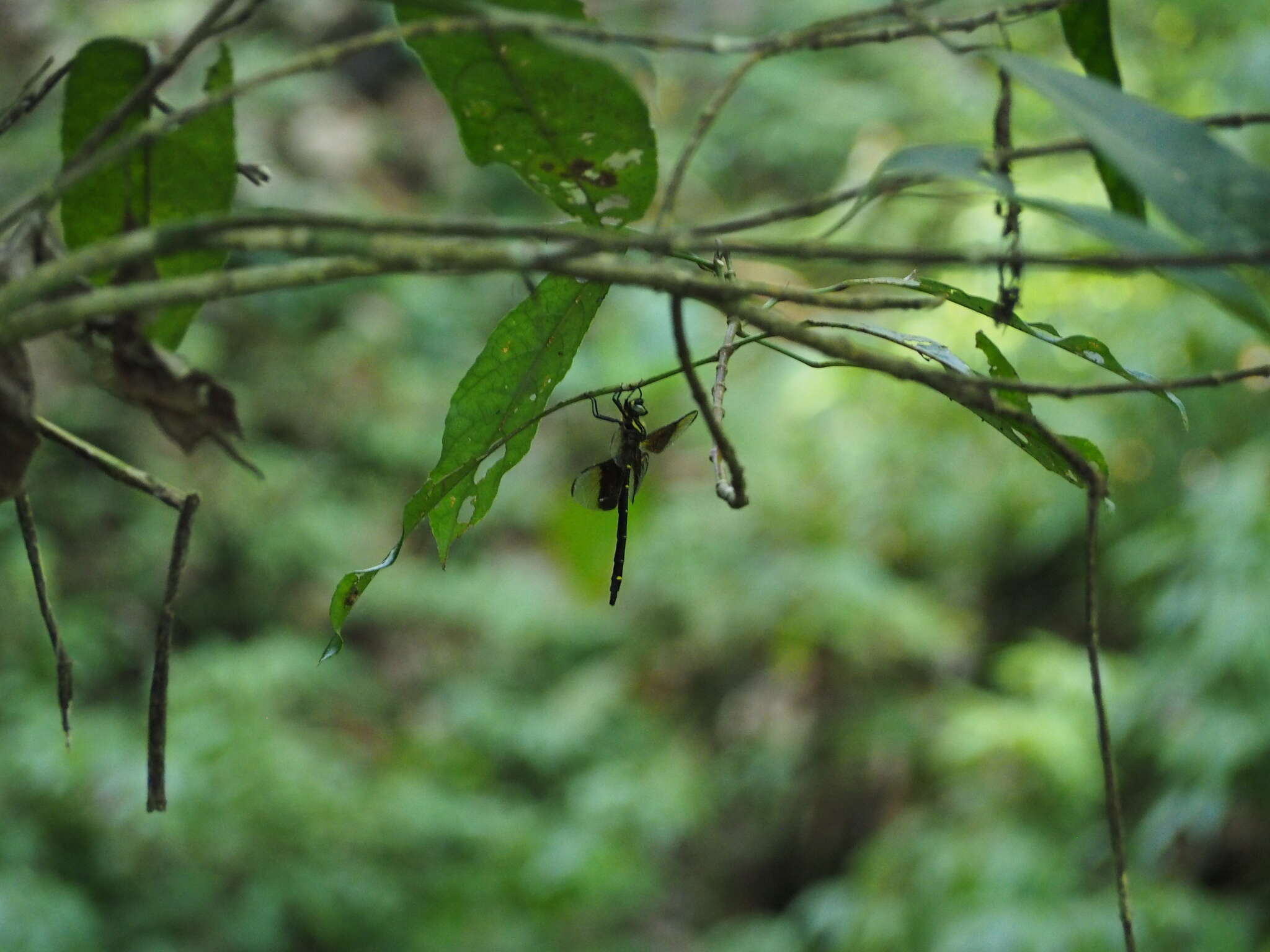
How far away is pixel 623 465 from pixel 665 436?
3cm

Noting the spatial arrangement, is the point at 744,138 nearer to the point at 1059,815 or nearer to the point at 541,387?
the point at 1059,815

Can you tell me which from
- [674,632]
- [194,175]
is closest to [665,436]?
[194,175]

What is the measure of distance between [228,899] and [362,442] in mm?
1516

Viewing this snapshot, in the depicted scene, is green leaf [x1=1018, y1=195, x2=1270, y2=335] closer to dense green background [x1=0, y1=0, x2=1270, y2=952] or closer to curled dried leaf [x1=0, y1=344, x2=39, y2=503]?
curled dried leaf [x1=0, y1=344, x2=39, y2=503]

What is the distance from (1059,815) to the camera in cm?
215

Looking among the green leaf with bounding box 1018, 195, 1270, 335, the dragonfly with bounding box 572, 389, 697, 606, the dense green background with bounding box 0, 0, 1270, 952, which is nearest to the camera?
the green leaf with bounding box 1018, 195, 1270, 335

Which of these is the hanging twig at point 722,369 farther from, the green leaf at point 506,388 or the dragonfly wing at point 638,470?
→ the dragonfly wing at point 638,470

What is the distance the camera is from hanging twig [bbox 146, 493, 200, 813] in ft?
1.14

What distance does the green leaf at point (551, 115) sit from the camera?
0.37 meters

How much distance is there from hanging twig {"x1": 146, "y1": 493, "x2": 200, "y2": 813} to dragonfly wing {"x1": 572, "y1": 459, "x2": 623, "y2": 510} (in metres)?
0.29

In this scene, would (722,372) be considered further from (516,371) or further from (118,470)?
(118,470)

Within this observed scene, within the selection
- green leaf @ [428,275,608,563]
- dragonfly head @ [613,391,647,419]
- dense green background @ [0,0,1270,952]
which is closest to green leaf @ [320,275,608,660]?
green leaf @ [428,275,608,563]

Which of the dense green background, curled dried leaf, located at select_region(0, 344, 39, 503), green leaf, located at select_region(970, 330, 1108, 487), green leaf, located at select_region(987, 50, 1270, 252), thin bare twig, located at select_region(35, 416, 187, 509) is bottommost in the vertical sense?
curled dried leaf, located at select_region(0, 344, 39, 503)

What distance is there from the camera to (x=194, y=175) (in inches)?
17.2
